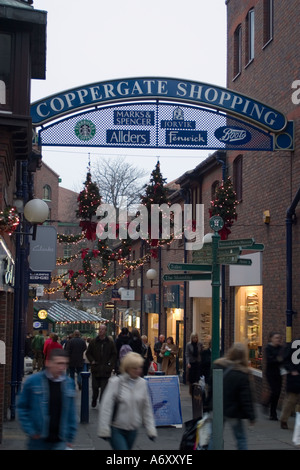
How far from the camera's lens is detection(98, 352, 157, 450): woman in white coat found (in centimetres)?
749

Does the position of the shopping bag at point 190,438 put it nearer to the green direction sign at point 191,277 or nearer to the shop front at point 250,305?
the green direction sign at point 191,277

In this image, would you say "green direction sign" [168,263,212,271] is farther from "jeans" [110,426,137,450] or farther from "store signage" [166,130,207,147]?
"store signage" [166,130,207,147]

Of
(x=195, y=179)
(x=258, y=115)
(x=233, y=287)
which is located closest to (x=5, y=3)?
(x=258, y=115)

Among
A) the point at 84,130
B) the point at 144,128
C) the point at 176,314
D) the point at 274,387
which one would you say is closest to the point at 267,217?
the point at 144,128

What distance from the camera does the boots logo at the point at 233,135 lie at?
51.3 feet

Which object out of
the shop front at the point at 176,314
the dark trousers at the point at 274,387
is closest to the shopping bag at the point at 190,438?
the dark trousers at the point at 274,387

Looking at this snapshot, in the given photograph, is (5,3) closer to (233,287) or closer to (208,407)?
(208,407)

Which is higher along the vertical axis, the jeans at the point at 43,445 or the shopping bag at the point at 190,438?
the jeans at the point at 43,445

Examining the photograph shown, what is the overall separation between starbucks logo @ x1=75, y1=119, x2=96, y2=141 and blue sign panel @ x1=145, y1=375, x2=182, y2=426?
5373 millimetres

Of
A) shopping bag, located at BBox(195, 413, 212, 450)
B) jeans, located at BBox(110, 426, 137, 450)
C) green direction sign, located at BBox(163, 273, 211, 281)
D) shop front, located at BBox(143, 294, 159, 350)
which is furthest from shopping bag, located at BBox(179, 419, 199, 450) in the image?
shop front, located at BBox(143, 294, 159, 350)

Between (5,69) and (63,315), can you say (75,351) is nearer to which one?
(5,69)

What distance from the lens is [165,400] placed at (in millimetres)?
13312

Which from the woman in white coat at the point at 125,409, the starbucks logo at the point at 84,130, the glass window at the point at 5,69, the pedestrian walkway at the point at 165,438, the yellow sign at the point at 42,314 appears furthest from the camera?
the yellow sign at the point at 42,314

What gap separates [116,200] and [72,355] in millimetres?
31939
